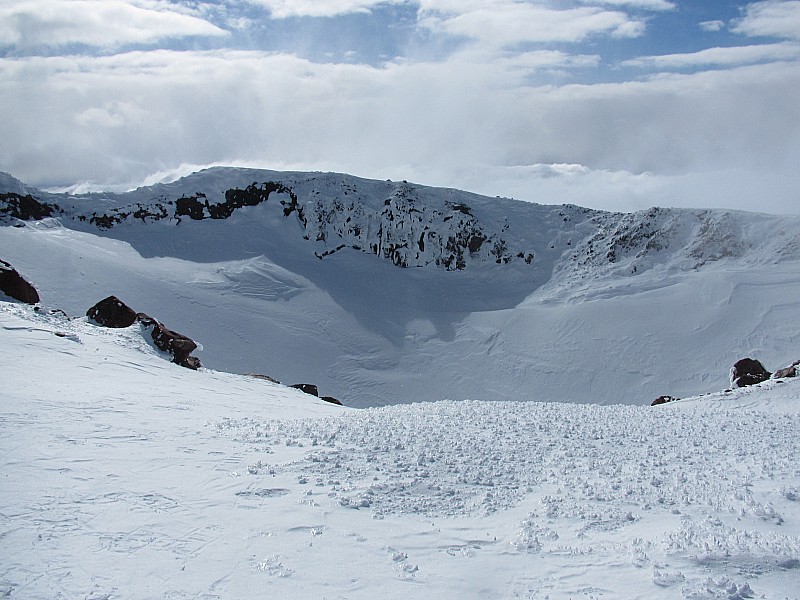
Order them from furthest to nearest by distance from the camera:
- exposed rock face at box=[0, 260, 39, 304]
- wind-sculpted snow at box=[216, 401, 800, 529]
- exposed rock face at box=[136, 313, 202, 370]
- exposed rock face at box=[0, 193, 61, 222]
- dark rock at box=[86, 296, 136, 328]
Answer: exposed rock face at box=[0, 193, 61, 222], dark rock at box=[86, 296, 136, 328], exposed rock face at box=[136, 313, 202, 370], exposed rock face at box=[0, 260, 39, 304], wind-sculpted snow at box=[216, 401, 800, 529]

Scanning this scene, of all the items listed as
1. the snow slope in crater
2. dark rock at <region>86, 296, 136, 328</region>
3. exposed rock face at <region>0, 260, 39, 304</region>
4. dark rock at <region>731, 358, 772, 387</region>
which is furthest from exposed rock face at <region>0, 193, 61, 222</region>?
dark rock at <region>731, 358, 772, 387</region>

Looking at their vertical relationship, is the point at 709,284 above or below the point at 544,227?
below

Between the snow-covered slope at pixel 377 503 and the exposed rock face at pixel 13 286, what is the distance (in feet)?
30.1

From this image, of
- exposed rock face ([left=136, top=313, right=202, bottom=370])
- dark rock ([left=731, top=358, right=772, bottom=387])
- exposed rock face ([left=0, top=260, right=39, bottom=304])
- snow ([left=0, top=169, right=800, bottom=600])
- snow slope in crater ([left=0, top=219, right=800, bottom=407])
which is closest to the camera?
snow ([left=0, top=169, right=800, bottom=600])

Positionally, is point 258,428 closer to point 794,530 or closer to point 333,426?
point 333,426

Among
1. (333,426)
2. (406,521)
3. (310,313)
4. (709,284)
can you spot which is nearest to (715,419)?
(333,426)

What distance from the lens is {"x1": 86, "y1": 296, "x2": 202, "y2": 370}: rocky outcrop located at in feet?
83.1

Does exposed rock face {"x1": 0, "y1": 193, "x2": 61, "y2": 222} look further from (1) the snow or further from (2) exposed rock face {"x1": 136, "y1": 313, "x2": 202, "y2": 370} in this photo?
(2) exposed rock face {"x1": 136, "y1": 313, "x2": 202, "y2": 370}

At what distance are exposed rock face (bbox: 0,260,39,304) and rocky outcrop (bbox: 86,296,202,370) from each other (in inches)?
111

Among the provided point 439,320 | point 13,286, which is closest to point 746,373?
point 439,320

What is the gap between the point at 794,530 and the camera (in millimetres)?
8992

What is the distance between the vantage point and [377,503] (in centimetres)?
1012

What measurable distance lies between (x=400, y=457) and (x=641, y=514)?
4.59 meters

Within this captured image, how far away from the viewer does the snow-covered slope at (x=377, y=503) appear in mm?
7504
